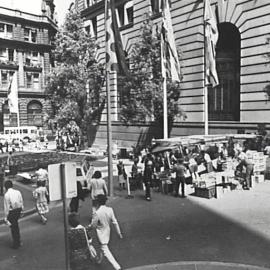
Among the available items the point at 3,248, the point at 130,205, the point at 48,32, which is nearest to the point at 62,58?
the point at 130,205

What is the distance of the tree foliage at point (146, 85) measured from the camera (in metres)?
26.2

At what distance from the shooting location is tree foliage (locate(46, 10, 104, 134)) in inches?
1252

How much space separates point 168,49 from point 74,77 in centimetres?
1159

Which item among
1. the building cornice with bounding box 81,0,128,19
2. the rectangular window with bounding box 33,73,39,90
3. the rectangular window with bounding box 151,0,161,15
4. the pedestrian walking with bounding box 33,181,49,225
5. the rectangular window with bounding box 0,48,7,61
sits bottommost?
the pedestrian walking with bounding box 33,181,49,225

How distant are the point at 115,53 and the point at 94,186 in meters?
5.82

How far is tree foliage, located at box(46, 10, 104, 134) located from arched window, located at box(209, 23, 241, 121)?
1120 centimetres

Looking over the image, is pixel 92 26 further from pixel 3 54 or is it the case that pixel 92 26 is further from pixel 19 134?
pixel 3 54

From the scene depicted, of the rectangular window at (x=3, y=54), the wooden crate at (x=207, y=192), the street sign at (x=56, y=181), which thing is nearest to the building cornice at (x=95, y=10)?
the rectangular window at (x=3, y=54)

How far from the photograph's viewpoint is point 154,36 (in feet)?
89.8

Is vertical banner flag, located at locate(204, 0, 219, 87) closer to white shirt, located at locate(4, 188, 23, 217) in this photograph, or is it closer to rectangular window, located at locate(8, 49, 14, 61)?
white shirt, located at locate(4, 188, 23, 217)

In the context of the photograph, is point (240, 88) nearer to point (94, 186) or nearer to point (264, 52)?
point (264, 52)

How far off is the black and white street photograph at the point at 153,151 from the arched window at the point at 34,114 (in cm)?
1432

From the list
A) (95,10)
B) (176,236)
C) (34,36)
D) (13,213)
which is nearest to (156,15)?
(95,10)

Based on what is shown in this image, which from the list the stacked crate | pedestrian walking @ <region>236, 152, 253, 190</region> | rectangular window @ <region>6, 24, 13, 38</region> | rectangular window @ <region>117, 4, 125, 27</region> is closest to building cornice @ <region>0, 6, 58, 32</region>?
rectangular window @ <region>6, 24, 13, 38</region>
